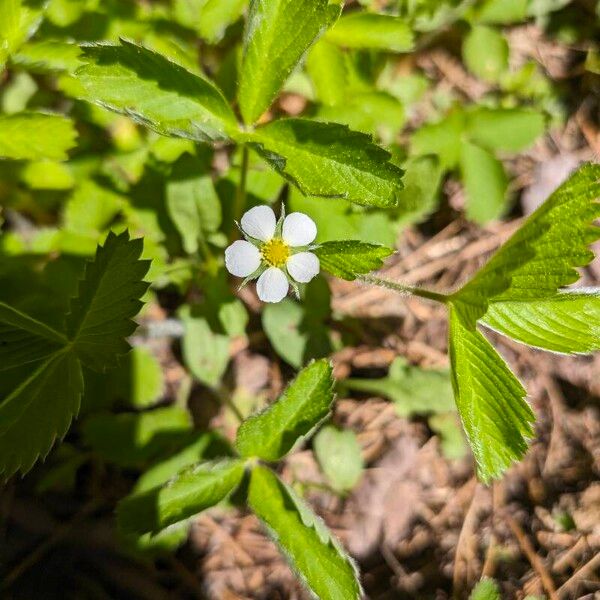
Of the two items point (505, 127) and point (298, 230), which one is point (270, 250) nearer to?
point (298, 230)

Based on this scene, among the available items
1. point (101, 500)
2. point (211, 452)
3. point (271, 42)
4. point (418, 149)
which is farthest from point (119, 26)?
point (101, 500)

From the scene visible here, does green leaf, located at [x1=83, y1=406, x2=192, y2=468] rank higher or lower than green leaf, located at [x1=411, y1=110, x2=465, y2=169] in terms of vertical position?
lower

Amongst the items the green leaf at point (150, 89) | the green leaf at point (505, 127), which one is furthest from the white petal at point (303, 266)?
the green leaf at point (505, 127)

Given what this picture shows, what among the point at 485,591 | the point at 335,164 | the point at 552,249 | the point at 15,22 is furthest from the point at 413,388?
the point at 15,22

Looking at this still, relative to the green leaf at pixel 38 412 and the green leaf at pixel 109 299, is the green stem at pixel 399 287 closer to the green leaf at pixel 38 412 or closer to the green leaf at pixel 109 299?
the green leaf at pixel 109 299

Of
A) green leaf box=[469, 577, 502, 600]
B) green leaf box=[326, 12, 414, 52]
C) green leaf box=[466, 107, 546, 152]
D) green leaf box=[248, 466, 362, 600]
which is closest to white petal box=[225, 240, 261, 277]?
green leaf box=[248, 466, 362, 600]

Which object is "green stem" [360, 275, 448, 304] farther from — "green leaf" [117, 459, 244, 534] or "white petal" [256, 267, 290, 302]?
"green leaf" [117, 459, 244, 534]
